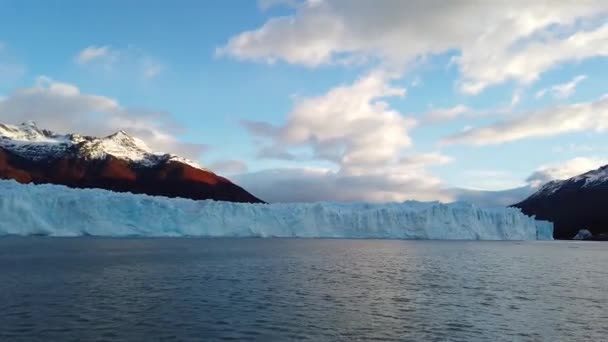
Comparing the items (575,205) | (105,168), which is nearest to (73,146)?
(105,168)

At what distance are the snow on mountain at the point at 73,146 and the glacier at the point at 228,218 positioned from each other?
59.7m

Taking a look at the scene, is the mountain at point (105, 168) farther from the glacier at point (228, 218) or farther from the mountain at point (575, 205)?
→ the mountain at point (575, 205)

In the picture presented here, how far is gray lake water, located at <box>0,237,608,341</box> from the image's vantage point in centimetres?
1320

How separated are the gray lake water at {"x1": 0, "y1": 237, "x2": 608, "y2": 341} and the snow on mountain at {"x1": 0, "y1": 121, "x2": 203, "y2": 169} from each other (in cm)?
9171

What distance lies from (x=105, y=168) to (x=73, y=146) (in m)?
12.3

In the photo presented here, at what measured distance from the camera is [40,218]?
52531 mm

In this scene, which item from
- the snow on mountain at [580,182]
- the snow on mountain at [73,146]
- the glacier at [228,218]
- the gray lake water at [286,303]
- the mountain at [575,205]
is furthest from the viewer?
the snow on mountain at [580,182]

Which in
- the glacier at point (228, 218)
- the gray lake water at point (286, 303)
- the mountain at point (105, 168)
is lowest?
the gray lake water at point (286, 303)

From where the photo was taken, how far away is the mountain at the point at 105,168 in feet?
345

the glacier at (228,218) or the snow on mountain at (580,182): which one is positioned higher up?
the snow on mountain at (580,182)

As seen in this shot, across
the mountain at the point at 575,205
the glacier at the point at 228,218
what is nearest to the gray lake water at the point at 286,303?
the glacier at the point at 228,218

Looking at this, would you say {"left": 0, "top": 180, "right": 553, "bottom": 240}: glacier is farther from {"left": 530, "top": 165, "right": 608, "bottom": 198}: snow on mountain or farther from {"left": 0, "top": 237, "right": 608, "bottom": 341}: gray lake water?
{"left": 530, "top": 165, "right": 608, "bottom": 198}: snow on mountain

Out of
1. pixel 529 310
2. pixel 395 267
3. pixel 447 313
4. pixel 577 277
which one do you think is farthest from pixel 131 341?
pixel 577 277

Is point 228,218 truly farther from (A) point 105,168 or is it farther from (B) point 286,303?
(A) point 105,168
